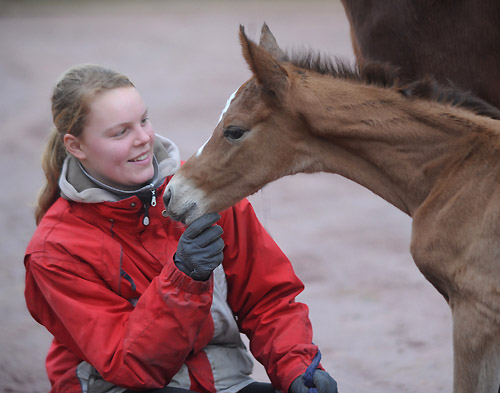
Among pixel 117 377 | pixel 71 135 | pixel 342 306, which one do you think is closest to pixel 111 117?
pixel 71 135

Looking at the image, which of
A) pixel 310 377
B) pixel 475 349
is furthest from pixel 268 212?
pixel 475 349

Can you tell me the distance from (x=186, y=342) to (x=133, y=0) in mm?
17897

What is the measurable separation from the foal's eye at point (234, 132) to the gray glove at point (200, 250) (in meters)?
0.34

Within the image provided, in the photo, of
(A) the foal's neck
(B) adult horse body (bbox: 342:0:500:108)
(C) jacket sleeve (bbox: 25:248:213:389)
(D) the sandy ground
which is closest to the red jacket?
(C) jacket sleeve (bbox: 25:248:213:389)

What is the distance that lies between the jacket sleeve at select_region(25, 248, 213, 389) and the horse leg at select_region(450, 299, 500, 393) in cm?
87

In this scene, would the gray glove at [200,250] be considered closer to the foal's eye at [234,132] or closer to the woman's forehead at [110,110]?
the foal's eye at [234,132]

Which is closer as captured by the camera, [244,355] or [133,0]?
[244,355]

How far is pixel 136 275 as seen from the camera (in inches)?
104

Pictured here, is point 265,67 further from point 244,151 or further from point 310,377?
point 310,377

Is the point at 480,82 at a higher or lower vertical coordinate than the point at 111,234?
higher

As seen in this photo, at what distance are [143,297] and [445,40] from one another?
1700 mm

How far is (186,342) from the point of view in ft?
7.96

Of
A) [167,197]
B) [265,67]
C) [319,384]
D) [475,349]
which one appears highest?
[265,67]

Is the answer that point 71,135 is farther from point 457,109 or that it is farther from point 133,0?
point 133,0
